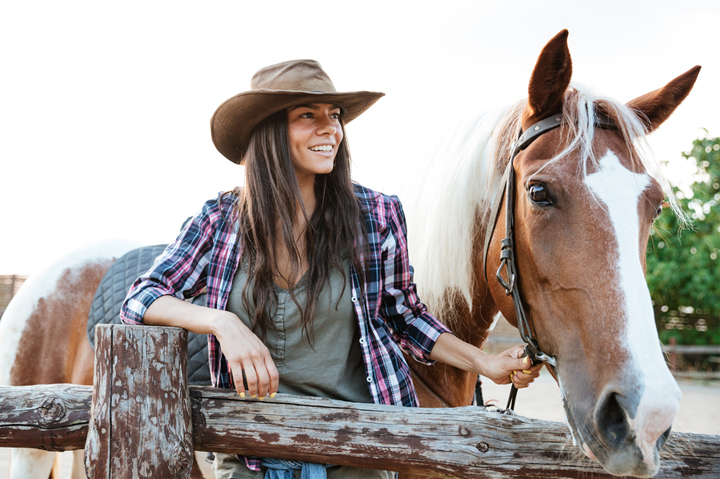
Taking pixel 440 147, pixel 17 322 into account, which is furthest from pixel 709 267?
pixel 17 322

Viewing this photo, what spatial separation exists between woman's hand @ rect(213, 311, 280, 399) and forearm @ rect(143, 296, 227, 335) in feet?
0.09

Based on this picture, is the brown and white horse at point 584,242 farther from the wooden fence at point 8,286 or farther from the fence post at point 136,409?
the wooden fence at point 8,286

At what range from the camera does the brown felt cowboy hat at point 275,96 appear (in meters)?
1.57

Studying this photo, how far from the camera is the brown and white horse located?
1076mm

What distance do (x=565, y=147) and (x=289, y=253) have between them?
2.86 feet

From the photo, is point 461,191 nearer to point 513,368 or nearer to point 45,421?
point 513,368

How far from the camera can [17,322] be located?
8.91 ft

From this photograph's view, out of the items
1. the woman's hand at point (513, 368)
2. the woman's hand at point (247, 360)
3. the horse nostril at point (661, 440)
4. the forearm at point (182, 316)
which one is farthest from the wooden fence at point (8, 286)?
the horse nostril at point (661, 440)

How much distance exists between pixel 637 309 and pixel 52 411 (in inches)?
61.8

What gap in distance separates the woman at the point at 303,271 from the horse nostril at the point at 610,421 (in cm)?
37

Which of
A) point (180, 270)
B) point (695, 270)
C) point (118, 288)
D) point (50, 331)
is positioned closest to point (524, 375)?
point (180, 270)

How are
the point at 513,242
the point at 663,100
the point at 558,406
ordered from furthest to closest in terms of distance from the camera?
the point at 558,406, the point at 663,100, the point at 513,242

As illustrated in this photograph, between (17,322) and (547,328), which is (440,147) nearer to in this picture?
(547,328)

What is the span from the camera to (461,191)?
1.81 meters
